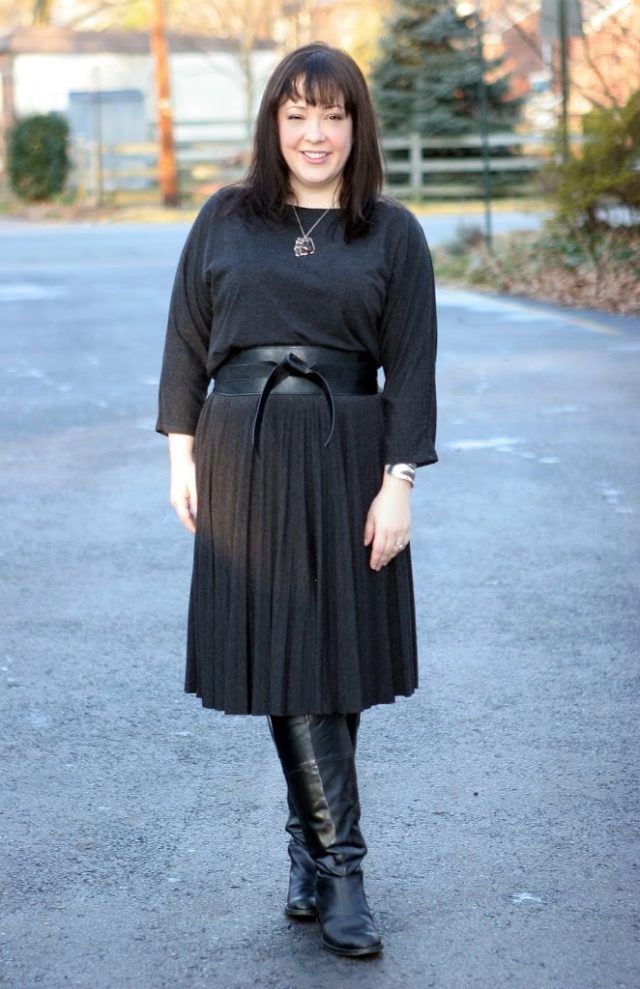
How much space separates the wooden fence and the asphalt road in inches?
965

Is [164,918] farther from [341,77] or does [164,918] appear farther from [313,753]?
[341,77]

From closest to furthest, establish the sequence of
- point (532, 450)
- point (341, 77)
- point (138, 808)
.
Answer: point (341, 77)
point (138, 808)
point (532, 450)

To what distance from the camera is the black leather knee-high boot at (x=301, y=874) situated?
347 centimetres

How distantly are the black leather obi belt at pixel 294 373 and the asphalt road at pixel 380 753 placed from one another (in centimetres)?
102

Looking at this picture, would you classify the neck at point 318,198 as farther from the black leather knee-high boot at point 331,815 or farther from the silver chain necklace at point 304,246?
the black leather knee-high boot at point 331,815

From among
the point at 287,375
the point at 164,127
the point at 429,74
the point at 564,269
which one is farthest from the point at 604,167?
the point at 164,127

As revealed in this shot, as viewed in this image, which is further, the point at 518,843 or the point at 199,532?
the point at 518,843

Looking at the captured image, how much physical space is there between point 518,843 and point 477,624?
193 centimetres

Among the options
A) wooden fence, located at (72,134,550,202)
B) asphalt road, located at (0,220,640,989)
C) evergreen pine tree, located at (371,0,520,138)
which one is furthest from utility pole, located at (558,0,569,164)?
evergreen pine tree, located at (371,0,520,138)

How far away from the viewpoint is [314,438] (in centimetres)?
326

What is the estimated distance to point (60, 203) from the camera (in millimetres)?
39438

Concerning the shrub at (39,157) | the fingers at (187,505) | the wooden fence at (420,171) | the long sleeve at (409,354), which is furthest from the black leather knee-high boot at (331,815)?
the shrub at (39,157)

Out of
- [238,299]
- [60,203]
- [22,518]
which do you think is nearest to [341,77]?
[238,299]

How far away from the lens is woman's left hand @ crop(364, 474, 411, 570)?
3287 millimetres
